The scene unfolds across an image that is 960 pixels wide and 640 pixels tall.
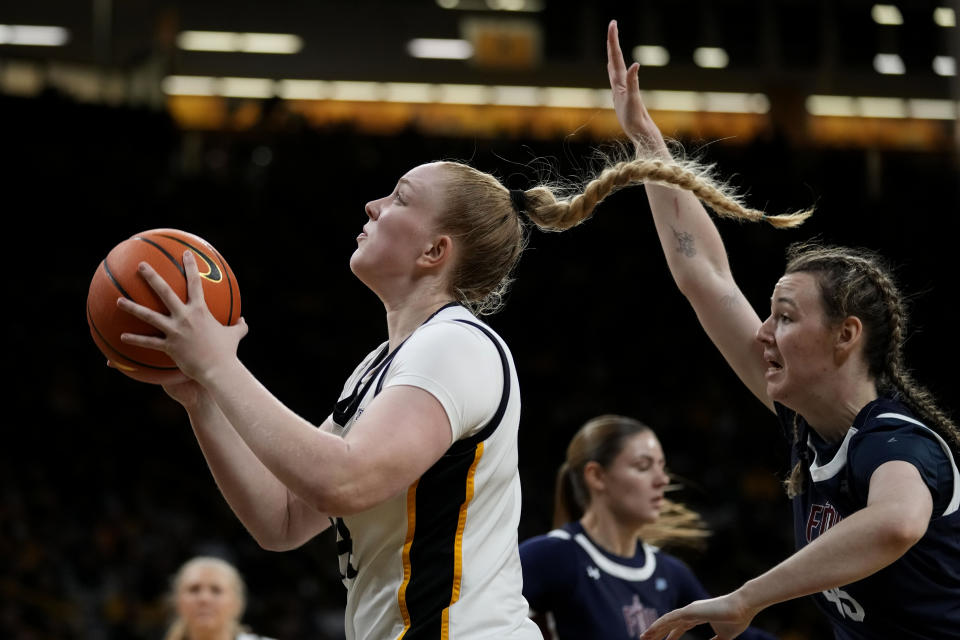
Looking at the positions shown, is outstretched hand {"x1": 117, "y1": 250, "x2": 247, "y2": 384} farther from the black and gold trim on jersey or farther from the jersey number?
the jersey number

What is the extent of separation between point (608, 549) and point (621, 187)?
2095 mm

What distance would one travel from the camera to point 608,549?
168 inches

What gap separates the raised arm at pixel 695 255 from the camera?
2.71 metres

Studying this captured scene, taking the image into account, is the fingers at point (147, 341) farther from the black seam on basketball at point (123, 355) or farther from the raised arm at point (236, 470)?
the raised arm at point (236, 470)

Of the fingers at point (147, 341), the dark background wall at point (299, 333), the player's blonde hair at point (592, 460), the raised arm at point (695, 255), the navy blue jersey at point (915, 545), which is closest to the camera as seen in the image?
the fingers at point (147, 341)

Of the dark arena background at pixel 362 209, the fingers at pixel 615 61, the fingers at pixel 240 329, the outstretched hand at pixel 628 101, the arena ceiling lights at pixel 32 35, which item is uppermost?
the arena ceiling lights at pixel 32 35

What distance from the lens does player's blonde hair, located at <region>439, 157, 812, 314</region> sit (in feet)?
7.70

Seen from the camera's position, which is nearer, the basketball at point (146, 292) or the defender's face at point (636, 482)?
the basketball at point (146, 292)

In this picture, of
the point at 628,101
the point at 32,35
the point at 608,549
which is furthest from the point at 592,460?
the point at 32,35

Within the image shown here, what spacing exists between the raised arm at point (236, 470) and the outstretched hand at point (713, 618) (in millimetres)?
742

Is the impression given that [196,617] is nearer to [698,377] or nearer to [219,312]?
[219,312]

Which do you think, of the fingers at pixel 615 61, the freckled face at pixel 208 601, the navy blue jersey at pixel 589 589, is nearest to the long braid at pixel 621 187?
the fingers at pixel 615 61

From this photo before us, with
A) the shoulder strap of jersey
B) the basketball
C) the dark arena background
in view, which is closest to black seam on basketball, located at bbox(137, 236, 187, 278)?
the basketball

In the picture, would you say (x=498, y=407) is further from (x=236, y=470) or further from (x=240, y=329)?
(x=236, y=470)
